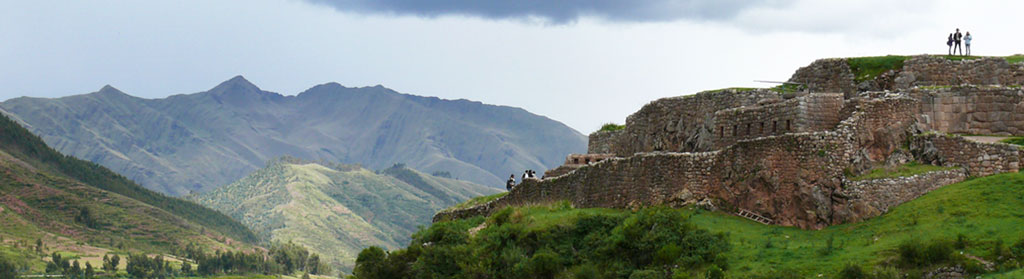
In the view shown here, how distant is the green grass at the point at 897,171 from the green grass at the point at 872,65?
23.2ft

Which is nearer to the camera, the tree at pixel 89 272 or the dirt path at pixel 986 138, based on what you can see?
the dirt path at pixel 986 138

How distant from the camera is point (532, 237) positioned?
31.9 m

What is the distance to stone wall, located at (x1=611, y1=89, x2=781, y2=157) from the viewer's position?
37.1 metres

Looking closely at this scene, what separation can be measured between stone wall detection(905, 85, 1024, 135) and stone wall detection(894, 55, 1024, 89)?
2.20 m

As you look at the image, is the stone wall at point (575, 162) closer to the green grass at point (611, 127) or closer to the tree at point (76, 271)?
the green grass at point (611, 127)

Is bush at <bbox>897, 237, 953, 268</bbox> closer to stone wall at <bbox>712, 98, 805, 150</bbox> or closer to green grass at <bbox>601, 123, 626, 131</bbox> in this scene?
stone wall at <bbox>712, 98, 805, 150</bbox>

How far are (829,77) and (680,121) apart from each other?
19.3 feet

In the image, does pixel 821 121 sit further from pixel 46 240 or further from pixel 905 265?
pixel 46 240

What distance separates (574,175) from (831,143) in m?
11.1

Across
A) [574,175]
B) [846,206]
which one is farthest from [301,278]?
[846,206]

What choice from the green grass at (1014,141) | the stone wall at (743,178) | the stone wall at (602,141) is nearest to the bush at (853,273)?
the stone wall at (743,178)

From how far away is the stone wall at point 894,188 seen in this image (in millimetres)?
26969

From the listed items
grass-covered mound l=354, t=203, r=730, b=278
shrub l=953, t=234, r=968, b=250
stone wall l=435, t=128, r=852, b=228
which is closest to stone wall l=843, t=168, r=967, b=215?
stone wall l=435, t=128, r=852, b=228

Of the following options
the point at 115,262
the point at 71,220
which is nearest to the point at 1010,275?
the point at 115,262
